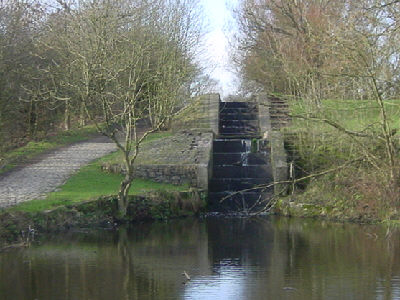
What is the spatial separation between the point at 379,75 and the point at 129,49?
847 cm

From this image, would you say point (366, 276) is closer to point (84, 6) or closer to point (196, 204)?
point (196, 204)

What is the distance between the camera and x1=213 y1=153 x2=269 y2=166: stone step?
78.6 ft

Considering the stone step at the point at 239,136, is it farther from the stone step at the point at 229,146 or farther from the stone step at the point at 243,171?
the stone step at the point at 243,171

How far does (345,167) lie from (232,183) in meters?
6.43

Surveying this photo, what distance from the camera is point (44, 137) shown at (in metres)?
29.8

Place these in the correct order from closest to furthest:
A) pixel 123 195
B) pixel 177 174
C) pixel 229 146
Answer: pixel 123 195, pixel 177 174, pixel 229 146

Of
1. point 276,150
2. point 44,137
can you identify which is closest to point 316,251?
point 276,150

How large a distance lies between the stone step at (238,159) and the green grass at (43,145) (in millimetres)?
6726

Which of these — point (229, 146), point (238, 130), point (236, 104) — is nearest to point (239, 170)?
point (229, 146)

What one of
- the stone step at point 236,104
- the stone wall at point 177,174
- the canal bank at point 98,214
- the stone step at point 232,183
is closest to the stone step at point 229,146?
the stone step at point 232,183

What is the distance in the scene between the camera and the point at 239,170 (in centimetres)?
2364

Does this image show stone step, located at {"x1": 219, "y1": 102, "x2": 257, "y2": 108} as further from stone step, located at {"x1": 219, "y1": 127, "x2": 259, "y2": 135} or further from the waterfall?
the waterfall

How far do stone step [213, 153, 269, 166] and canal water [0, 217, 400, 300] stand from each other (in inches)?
182

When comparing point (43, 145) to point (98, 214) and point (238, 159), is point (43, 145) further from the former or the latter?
point (98, 214)
